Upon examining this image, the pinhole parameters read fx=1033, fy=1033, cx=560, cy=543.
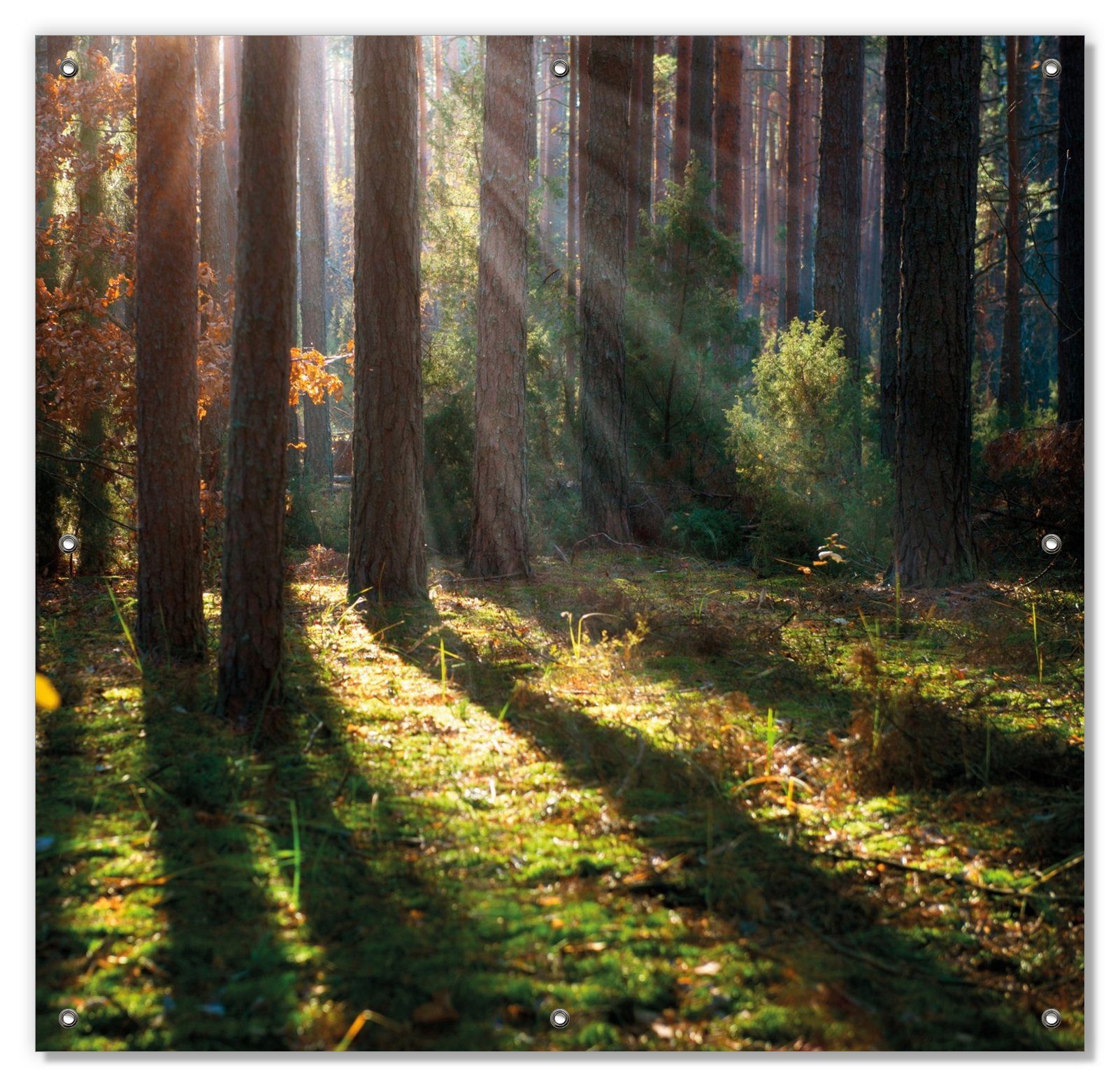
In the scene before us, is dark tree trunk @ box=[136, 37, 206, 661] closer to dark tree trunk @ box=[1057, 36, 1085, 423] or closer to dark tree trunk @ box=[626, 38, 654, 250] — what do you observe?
dark tree trunk @ box=[1057, 36, 1085, 423]

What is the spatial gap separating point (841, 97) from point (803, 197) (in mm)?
Result: 13860

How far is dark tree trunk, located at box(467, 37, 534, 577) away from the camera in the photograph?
852 centimetres

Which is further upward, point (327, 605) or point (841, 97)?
point (841, 97)

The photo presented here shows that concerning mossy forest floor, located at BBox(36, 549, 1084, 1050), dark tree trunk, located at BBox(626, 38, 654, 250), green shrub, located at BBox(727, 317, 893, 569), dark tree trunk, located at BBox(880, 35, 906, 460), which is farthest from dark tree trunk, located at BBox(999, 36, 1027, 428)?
mossy forest floor, located at BBox(36, 549, 1084, 1050)

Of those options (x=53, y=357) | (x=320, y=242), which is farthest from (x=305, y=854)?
(x=320, y=242)

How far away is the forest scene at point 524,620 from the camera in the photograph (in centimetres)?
277

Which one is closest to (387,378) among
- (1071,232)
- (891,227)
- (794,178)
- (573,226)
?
(1071,232)

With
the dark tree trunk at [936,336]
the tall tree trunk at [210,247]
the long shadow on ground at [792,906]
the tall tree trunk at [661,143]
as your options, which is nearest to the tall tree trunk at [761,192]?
the tall tree trunk at [661,143]

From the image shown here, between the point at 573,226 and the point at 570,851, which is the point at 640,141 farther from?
the point at 570,851

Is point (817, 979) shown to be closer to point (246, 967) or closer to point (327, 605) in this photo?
point (246, 967)

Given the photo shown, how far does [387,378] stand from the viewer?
7.29m

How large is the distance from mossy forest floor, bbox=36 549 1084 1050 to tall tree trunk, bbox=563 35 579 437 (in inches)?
206

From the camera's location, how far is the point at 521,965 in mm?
2719

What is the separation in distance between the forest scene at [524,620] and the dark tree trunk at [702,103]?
644 centimetres
